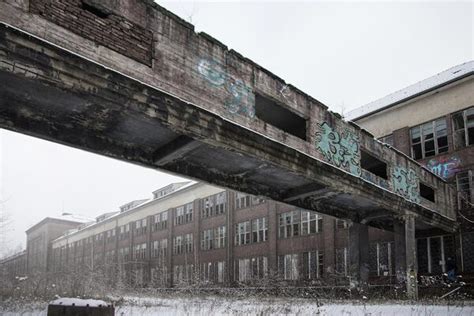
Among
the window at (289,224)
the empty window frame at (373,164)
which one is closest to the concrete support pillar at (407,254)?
the empty window frame at (373,164)

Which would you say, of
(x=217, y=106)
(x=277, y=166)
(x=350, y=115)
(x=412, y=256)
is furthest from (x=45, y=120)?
(x=350, y=115)

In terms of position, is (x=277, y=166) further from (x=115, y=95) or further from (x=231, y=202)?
(x=231, y=202)

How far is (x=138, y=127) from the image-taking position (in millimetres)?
10242

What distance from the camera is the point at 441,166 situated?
909 inches

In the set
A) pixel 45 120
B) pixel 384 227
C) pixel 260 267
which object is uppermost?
pixel 45 120

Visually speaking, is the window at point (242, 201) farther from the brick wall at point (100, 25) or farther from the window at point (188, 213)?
the brick wall at point (100, 25)

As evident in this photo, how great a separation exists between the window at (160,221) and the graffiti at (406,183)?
31984 mm

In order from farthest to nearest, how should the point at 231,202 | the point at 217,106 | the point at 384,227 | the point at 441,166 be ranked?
the point at 231,202 < the point at 441,166 < the point at 384,227 < the point at 217,106

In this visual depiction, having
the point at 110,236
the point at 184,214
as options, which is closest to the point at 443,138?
the point at 184,214

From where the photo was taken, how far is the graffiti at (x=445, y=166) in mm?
22391

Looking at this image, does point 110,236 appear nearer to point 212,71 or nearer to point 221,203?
point 221,203

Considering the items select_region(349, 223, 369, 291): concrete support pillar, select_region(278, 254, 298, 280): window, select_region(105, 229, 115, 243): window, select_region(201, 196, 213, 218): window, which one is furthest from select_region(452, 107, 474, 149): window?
select_region(105, 229, 115, 243): window

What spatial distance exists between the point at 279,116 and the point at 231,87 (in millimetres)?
3231

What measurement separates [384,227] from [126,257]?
39821 mm
